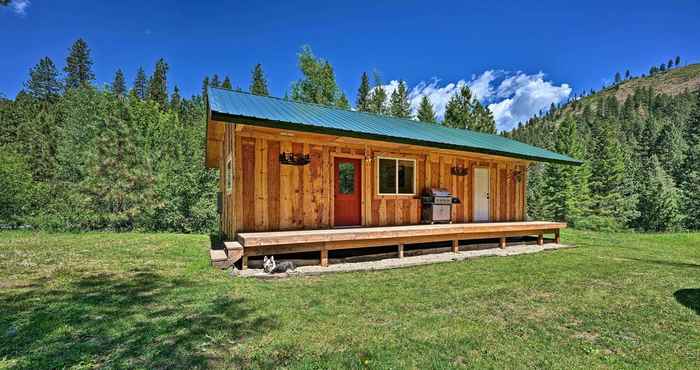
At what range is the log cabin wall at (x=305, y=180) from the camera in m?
6.19

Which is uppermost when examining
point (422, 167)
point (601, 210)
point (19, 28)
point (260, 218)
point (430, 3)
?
point (19, 28)

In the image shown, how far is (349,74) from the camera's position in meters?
30.0

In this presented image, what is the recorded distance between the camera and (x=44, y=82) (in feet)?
133

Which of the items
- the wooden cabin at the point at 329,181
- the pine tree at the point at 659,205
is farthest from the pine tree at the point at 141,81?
the pine tree at the point at 659,205

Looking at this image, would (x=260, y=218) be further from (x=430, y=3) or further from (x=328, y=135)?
(x=430, y=3)

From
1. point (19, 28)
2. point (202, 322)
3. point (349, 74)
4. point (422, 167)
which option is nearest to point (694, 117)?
point (349, 74)

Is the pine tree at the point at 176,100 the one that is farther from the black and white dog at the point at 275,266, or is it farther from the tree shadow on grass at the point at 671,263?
the tree shadow on grass at the point at 671,263

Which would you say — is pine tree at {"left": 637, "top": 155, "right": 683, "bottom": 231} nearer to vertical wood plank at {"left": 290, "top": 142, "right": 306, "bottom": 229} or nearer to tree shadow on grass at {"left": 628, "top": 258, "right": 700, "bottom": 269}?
tree shadow on grass at {"left": 628, "top": 258, "right": 700, "bottom": 269}

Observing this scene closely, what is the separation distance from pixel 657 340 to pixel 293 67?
2785 centimetres

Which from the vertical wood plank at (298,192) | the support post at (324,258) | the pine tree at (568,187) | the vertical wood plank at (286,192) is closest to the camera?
the support post at (324,258)

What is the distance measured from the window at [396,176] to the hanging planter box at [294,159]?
1880 mm

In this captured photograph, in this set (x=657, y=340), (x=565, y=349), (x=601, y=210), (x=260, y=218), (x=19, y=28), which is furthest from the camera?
(x=601, y=210)

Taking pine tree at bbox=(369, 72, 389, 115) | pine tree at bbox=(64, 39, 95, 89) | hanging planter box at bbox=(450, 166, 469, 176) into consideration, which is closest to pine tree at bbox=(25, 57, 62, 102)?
pine tree at bbox=(64, 39, 95, 89)

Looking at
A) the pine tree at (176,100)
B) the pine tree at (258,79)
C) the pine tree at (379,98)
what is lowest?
the pine tree at (379,98)
